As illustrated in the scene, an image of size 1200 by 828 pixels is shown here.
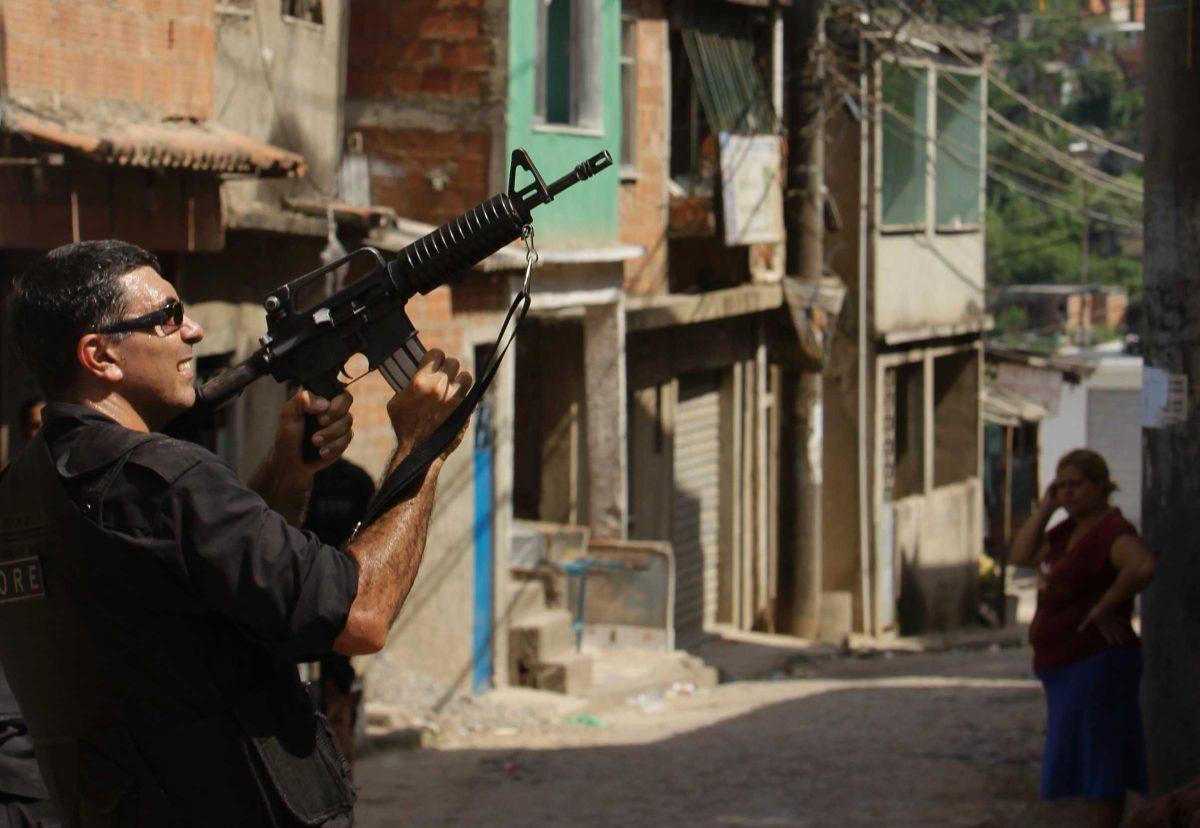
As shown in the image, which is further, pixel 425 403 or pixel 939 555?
pixel 939 555

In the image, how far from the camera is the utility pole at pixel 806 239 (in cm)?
1673

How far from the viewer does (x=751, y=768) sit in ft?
29.0

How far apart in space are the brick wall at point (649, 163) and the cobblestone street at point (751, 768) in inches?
190

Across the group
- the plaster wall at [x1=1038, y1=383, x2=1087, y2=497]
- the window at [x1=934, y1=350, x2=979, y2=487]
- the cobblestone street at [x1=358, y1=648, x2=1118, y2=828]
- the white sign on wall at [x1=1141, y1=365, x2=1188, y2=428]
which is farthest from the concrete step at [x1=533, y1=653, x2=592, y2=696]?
the plaster wall at [x1=1038, y1=383, x2=1087, y2=497]

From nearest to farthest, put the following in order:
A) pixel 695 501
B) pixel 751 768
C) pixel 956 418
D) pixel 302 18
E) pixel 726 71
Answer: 1. pixel 751 768
2. pixel 302 18
3. pixel 726 71
4. pixel 695 501
5. pixel 956 418

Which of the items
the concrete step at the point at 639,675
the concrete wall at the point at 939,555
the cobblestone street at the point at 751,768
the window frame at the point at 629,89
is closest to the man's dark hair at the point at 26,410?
the cobblestone street at the point at 751,768

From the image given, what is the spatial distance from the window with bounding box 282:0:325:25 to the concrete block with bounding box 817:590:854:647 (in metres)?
9.02

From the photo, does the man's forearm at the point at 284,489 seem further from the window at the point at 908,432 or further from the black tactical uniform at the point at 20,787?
the window at the point at 908,432

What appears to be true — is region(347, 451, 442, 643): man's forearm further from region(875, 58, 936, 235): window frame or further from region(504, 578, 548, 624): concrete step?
region(875, 58, 936, 235): window frame

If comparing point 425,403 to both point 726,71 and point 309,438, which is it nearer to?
point 309,438

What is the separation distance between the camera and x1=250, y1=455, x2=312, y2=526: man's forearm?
3.36 meters

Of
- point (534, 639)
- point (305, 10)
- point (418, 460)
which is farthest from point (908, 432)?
point (418, 460)

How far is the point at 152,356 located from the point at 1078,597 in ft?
14.2

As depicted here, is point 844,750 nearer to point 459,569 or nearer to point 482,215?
point 459,569
